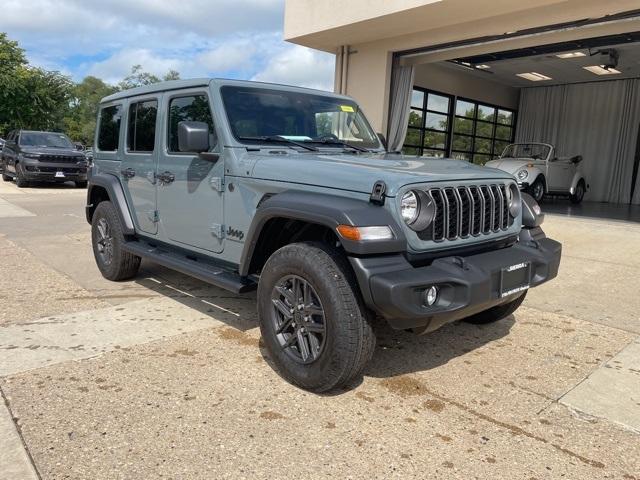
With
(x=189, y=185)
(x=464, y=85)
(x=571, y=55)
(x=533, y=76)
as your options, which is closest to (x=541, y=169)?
(x=571, y=55)

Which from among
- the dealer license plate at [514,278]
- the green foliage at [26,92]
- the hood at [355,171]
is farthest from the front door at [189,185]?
the green foliage at [26,92]

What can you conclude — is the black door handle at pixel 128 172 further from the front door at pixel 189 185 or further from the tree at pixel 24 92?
the tree at pixel 24 92

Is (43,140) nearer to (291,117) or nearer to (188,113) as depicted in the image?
(188,113)

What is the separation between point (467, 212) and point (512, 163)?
12.6m

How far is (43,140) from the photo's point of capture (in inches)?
668

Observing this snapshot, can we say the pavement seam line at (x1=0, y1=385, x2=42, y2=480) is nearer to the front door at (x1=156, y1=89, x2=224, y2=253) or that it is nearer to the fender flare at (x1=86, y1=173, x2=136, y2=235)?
the front door at (x1=156, y1=89, x2=224, y2=253)

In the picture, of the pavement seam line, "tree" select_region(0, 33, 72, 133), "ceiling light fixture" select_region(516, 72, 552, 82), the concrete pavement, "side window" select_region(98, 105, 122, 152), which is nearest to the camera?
the pavement seam line

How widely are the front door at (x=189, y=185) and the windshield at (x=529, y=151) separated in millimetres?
13518

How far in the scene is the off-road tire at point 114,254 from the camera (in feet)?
17.4

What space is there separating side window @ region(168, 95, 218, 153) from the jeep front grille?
1.76 meters

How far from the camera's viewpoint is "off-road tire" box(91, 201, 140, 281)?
5.31 metres

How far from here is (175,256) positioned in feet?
15.0

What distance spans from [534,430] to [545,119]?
20.4m

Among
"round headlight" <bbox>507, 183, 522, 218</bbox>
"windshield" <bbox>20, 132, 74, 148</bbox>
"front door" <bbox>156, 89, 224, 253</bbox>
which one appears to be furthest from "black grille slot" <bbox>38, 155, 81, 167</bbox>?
"round headlight" <bbox>507, 183, 522, 218</bbox>
